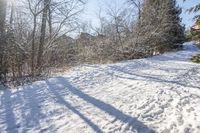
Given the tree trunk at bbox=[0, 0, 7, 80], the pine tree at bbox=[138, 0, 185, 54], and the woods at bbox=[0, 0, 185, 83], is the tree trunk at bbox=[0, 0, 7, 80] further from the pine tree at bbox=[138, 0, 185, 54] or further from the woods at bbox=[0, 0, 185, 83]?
the pine tree at bbox=[138, 0, 185, 54]

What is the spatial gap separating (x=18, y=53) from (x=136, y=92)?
264 inches

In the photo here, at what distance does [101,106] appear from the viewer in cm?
723

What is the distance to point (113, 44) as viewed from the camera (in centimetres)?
2359

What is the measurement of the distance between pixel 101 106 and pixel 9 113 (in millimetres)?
2236

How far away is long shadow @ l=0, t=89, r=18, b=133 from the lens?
5.67m

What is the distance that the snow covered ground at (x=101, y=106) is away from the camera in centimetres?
586

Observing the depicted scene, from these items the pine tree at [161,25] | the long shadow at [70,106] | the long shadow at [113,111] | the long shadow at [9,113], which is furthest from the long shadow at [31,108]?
the pine tree at [161,25]

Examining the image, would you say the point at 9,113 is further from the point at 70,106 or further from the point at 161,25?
the point at 161,25

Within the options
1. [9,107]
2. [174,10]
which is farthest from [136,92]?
[174,10]

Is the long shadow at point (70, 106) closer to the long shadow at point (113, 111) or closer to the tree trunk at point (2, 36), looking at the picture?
the long shadow at point (113, 111)

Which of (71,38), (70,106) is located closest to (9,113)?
(70,106)

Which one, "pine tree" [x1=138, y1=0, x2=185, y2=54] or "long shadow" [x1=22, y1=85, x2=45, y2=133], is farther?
"pine tree" [x1=138, y1=0, x2=185, y2=54]

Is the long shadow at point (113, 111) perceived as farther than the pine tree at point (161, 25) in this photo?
No

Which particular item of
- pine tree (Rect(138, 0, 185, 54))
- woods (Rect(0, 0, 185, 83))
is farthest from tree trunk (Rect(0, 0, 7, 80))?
pine tree (Rect(138, 0, 185, 54))
